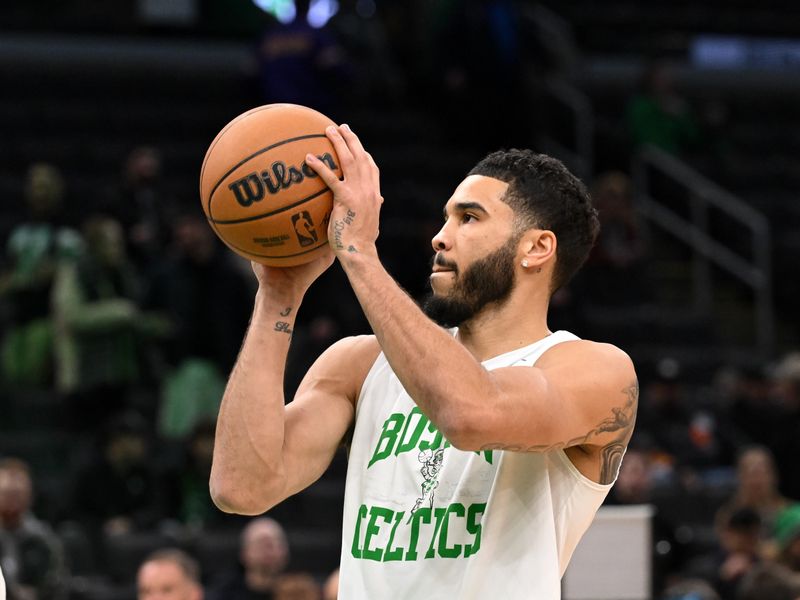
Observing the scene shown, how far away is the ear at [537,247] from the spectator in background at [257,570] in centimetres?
498

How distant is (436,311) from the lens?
3508 millimetres

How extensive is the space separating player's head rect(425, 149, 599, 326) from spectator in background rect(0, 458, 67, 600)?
5.14 m

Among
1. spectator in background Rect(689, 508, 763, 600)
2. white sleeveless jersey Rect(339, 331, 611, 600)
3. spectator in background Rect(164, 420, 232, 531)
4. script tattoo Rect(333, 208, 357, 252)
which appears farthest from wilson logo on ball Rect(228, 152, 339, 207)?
spectator in background Rect(164, 420, 232, 531)

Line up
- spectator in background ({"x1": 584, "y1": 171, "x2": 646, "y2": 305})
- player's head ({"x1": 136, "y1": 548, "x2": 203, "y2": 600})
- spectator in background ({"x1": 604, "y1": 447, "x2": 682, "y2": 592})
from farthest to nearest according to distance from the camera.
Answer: spectator in background ({"x1": 584, "y1": 171, "x2": 646, "y2": 305}) → spectator in background ({"x1": 604, "y1": 447, "x2": 682, "y2": 592}) → player's head ({"x1": 136, "y1": 548, "x2": 203, "y2": 600})

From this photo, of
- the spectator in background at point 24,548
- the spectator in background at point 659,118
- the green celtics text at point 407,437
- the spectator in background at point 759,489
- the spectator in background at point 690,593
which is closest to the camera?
the green celtics text at point 407,437

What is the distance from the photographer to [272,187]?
11.2 ft

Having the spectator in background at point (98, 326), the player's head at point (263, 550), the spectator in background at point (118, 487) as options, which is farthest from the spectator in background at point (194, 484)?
the player's head at point (263, 550)

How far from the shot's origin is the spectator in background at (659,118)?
14.2m

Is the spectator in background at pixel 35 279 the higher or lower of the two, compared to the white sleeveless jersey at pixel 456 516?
lower

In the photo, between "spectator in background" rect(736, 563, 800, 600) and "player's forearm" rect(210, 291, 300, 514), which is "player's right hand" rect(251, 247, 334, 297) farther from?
"spectator in background" rect(736, 563, 800, 600)

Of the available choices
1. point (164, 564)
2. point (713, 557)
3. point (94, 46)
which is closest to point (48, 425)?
point (164, 564)

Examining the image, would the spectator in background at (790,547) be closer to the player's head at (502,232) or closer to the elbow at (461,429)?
the player's head at (502,232)

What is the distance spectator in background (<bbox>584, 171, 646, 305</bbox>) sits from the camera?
1225 centimetres

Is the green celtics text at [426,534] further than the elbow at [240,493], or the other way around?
the elbow at [240,493]
